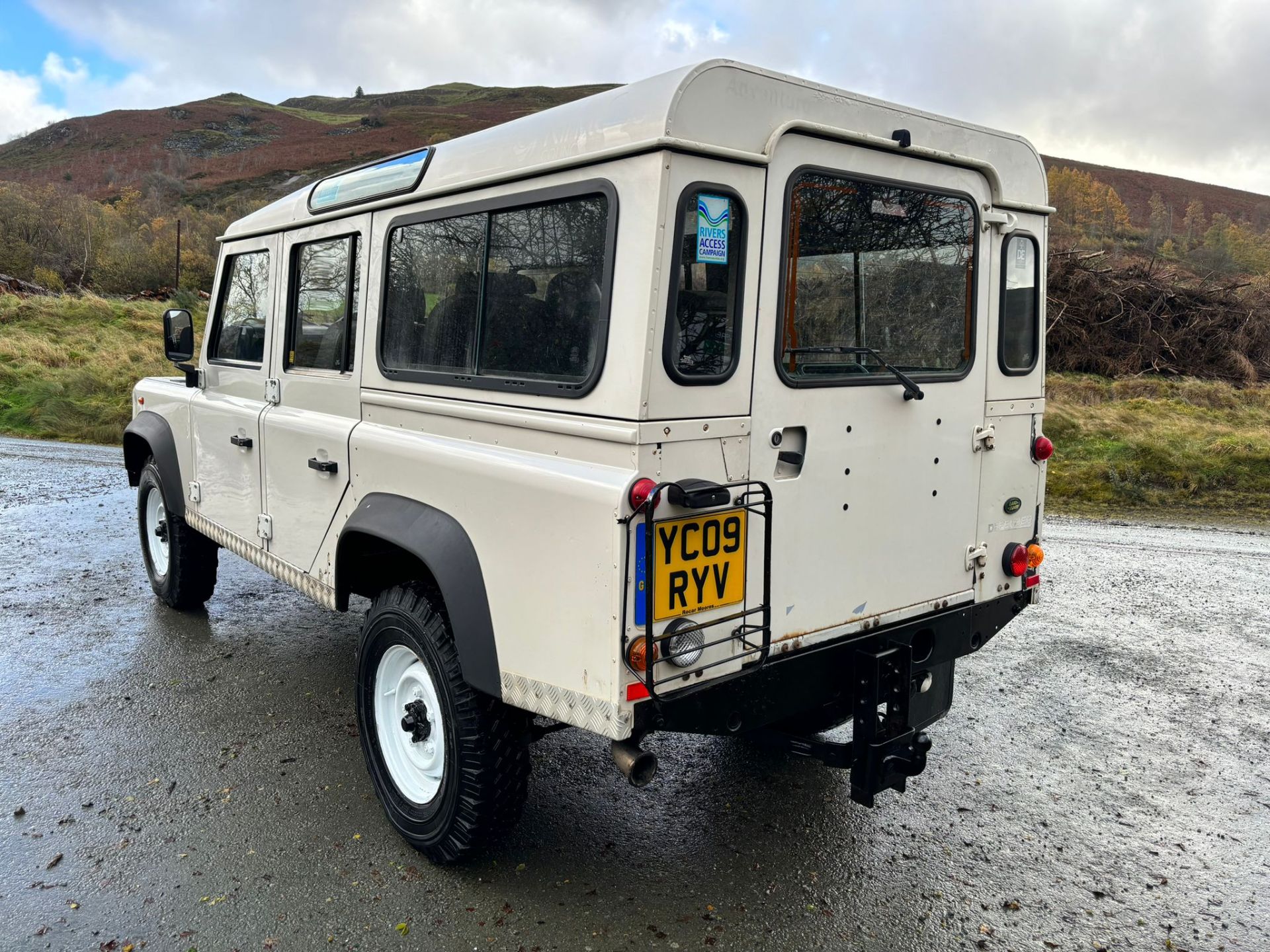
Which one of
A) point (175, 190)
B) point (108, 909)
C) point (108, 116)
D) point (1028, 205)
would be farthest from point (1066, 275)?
point (108, 116)

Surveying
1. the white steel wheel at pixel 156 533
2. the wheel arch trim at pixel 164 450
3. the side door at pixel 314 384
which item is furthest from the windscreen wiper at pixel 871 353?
the white steel wheel at pixel 156 533

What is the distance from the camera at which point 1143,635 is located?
5777 millimetres

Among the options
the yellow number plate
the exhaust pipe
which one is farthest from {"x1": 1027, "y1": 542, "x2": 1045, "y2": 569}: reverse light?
the exhaust pipe

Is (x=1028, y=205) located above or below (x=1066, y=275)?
below

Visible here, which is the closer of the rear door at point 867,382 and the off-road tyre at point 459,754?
the rear door at point 867,382

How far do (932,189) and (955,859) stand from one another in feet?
7.79

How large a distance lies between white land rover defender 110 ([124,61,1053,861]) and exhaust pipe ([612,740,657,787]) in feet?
0.05

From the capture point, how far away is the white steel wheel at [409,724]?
338 centimetres

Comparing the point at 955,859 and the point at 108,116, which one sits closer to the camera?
the point at 955,859

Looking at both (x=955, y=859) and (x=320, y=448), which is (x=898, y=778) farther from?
(x=320, y=448)

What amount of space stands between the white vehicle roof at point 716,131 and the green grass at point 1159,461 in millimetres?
7114

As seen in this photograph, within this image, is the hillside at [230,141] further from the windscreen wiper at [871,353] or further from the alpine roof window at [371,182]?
the windscreen wiper at [871,353]

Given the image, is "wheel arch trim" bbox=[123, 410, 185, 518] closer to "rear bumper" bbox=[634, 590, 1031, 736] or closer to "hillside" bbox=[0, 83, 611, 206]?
"rear bumper" bbox=[634, 590, 1031, 736]

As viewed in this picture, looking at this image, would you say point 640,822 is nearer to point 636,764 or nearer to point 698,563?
point 636,764
